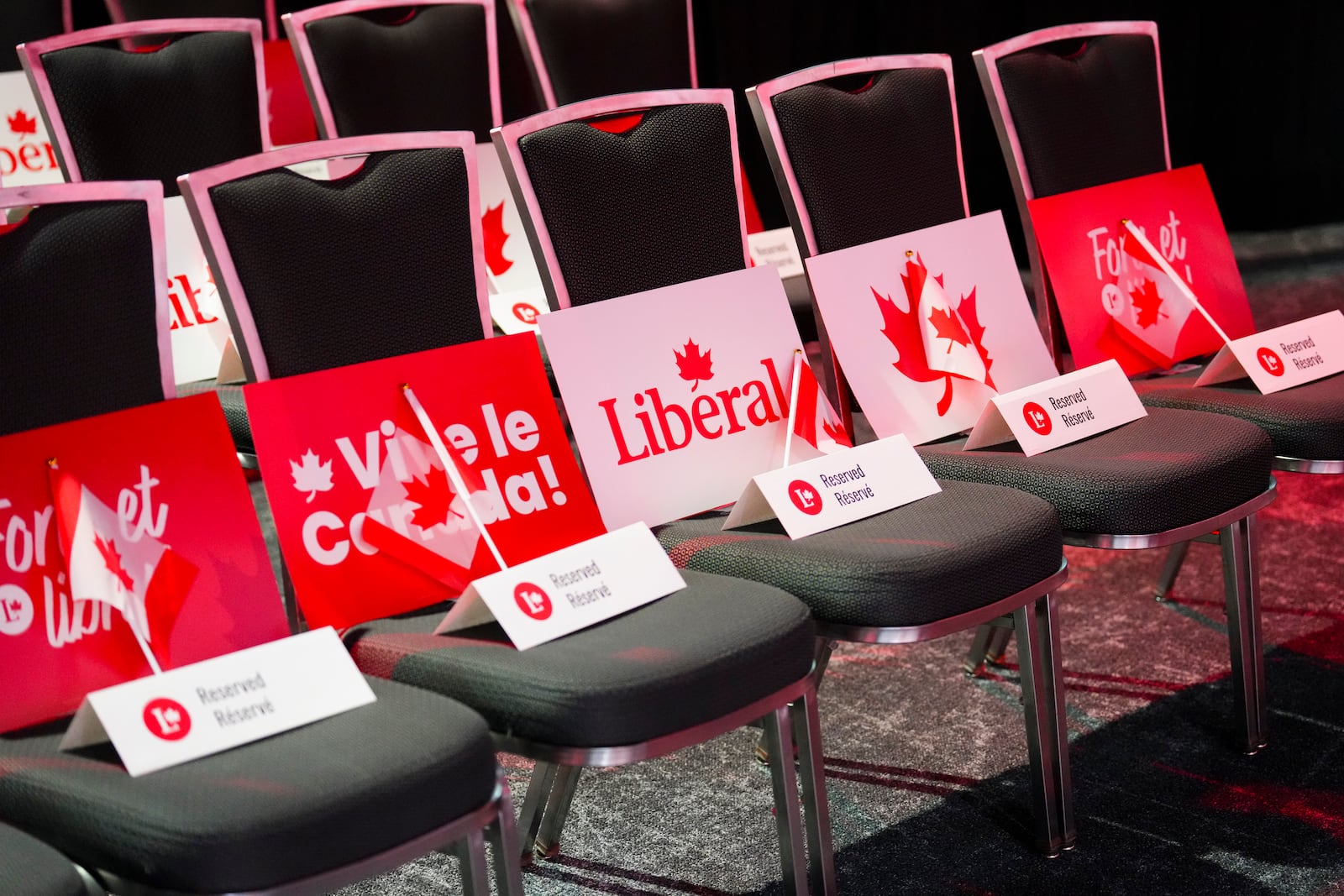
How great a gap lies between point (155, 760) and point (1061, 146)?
206 centimetres

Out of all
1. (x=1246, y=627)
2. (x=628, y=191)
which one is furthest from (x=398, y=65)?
(x=1246, y=627)

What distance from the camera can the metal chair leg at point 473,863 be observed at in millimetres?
1467

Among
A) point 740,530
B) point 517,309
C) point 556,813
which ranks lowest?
point 556,813

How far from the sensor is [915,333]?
95.0 inches

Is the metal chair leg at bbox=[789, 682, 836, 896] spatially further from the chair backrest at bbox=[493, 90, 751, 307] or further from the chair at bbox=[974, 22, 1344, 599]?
the chair at bbox=[974, 22, 1344, 599]

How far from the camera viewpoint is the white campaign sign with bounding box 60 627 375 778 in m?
1.40

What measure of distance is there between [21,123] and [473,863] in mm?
2447

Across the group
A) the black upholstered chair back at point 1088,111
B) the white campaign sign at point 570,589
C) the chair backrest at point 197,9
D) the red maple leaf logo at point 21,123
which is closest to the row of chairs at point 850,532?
the white campaign sign at point 570,589

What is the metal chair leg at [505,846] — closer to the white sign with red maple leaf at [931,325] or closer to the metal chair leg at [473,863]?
the metal chair leg at [473,863]

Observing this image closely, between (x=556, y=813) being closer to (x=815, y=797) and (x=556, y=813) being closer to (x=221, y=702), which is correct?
(x=815, y=797)

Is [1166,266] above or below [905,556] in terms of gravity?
above

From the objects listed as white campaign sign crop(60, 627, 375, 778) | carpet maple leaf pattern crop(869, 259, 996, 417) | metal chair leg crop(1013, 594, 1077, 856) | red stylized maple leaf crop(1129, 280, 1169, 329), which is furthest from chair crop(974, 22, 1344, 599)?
white campaign sign crop(60, 627, 375, 778)

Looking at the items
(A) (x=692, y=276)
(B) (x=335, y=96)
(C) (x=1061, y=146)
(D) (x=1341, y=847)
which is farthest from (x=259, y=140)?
(D) (x=1341, y=847)

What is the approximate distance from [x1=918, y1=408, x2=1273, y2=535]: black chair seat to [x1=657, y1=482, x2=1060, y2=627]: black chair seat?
0.43ft
